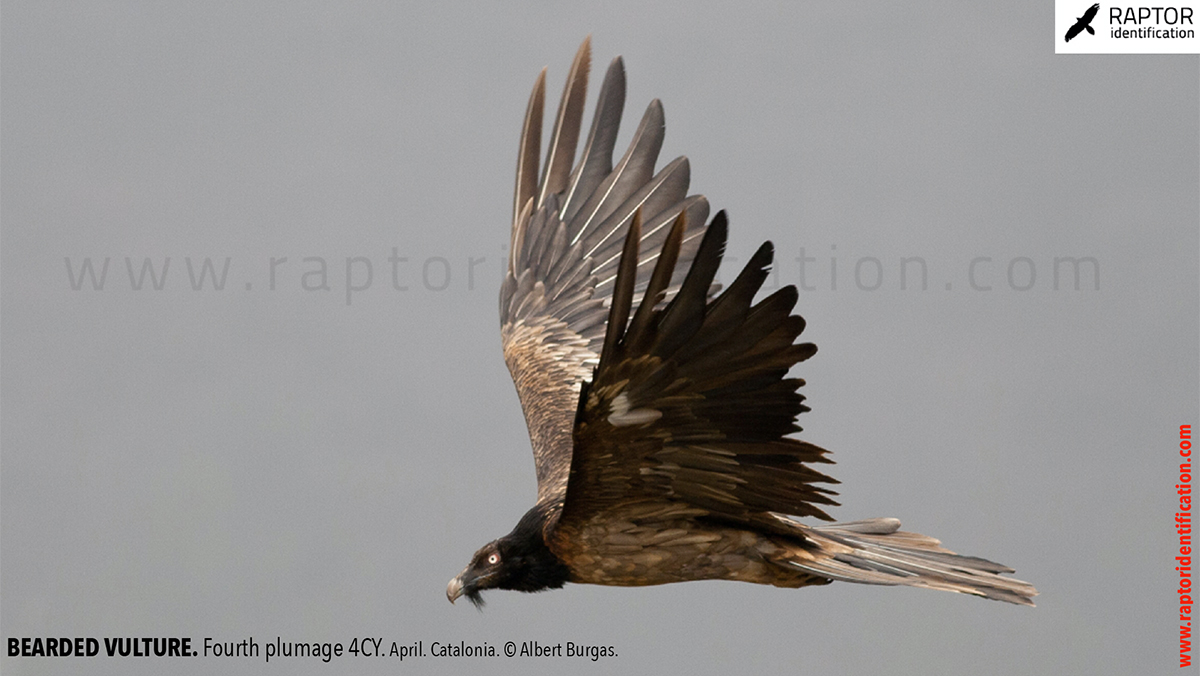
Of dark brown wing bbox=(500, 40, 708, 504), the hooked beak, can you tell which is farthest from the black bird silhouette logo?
the hooked beak

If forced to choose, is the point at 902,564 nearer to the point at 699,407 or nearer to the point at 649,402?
the point at 699,407

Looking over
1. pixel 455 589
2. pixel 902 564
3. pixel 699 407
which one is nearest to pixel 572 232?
pixel 455 589

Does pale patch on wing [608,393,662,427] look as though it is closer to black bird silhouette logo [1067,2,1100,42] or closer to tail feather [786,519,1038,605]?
tail feather [786,519,1038,605]

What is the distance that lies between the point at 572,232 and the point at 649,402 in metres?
3.04

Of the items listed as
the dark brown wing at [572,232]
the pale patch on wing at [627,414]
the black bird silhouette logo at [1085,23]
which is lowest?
the pale patch on wing at [627,414]

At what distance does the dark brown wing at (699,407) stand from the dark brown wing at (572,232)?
1.80 m

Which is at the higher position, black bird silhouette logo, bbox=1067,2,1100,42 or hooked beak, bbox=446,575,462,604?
black bird silhouette logo, bbox=1067,2,1100,42

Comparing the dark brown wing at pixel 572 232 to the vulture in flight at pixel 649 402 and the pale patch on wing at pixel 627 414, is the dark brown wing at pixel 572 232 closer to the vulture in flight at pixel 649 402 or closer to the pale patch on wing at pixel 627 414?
the vulture in flight at pixel 649 402

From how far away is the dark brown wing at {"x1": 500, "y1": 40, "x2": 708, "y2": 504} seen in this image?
7.13m

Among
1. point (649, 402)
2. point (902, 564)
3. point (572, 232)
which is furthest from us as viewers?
point (572, 232)

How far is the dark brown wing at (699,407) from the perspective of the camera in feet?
14.5

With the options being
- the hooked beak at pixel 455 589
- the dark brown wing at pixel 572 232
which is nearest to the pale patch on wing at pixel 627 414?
the hooked beak at pixel 455 589

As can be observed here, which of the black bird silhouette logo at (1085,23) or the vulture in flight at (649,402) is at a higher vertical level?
the black bird silhouette logo at (1085,23)

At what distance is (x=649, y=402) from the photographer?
4.69 metres
